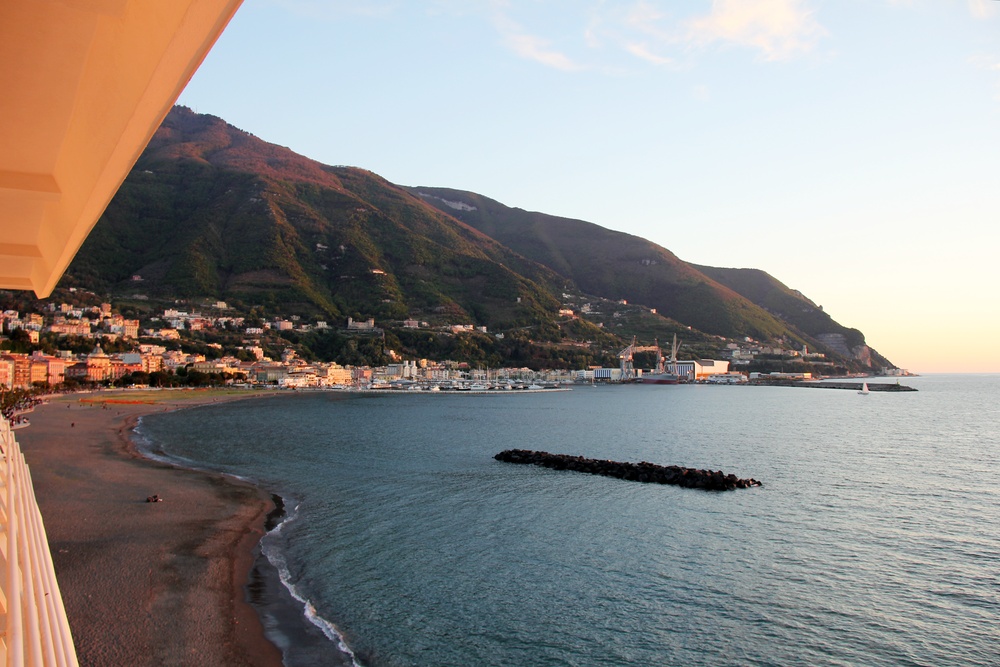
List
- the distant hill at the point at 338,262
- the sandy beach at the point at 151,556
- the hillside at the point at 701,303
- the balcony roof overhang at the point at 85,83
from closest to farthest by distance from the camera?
the balcony roof overhang at the point at 85,83, the sandy beach at the point at 151,556, the distant hill at the point at 338,262, the hillside at the point at 701,303

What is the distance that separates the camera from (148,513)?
18.6m

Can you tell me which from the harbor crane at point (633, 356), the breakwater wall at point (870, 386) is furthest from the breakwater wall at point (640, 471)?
the harbor crane at point (633, 356)

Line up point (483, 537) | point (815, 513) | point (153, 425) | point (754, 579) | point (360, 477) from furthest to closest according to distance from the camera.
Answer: point (153, 425)
point (360, 477)
point (815, 513)
point (483, 537)
point (754, 579)

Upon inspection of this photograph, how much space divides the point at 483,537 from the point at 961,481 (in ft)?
69.0

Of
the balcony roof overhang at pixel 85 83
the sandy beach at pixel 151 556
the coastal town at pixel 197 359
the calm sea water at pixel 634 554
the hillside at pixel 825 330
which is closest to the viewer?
the balcony roof overhang at pixel 85 83

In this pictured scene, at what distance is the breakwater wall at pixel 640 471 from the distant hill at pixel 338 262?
9407 cm

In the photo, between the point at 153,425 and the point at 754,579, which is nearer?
the point at 754,579

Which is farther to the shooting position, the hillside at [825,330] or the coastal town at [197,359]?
the hillside at [825,330]

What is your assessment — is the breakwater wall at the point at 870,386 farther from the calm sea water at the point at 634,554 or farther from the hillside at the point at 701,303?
the calm sea water at the point at 634,554

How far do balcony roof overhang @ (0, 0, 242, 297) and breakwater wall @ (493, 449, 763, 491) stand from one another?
83.2 feet

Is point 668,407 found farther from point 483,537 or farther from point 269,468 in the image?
point 483,537

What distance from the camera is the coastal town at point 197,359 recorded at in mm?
80750

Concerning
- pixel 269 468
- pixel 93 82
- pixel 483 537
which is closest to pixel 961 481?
pixel 483 537

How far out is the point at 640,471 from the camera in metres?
27.8
